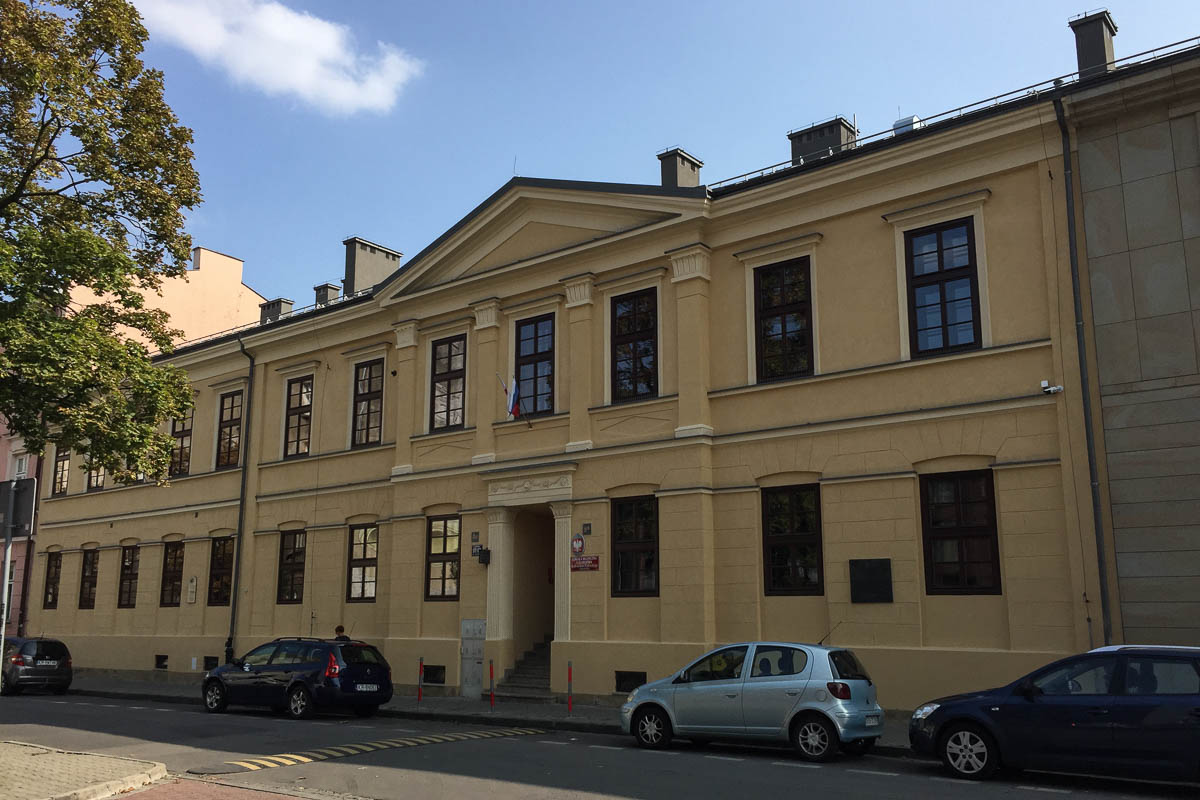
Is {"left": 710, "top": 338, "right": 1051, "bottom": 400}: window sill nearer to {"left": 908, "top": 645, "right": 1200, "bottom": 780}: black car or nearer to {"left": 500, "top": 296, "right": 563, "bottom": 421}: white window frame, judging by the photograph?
{"left": 500, "top": 296, "right": 563, "bottom": 421}: white window frame

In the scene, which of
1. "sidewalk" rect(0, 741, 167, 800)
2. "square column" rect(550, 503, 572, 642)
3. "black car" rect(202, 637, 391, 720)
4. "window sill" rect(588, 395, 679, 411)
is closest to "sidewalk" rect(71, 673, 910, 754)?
"black car" rect(202, 637, 391, 720)

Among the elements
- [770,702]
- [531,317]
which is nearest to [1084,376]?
[770,702]

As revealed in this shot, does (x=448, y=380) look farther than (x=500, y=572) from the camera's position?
Yes

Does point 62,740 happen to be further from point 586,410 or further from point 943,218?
point 943,218

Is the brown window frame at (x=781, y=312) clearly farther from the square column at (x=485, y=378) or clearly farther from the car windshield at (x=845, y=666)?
the square column at (x=485, y=378)

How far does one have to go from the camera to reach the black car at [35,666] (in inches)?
982

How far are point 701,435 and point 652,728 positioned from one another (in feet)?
20.8

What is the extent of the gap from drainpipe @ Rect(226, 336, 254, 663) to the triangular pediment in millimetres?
6674

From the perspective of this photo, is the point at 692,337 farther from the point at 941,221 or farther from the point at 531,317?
the point at 941,221

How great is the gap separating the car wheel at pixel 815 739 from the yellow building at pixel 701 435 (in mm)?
3859

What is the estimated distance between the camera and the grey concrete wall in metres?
14.1

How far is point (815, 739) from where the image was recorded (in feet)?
42.1

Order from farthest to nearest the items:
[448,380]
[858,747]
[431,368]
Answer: [431,368]
[448,380]
[858,747]

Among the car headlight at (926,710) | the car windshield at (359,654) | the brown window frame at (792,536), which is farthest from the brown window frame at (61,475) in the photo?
the car headlight at (926,710)
